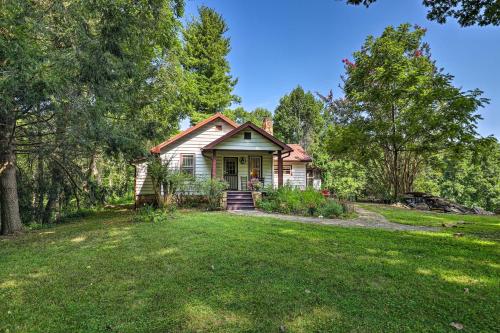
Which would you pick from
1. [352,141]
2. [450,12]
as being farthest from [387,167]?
[450,12]

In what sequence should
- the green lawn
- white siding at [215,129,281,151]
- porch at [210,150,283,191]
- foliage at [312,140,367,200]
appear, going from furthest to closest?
1. foliage at [312,140,367,200]
2. porch at [210,150,283,191]
3. white siding at [215,129,281,151]
4. the green lawn

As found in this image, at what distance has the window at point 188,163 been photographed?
14820mm

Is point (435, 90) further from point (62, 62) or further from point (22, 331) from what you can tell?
point (22, 331)

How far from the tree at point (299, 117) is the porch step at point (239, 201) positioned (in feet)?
85.0

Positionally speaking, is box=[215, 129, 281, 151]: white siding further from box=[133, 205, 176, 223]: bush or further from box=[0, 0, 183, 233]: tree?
box=[0, 0, 183, 233]: tree

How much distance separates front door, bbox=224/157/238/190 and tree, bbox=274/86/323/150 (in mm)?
22964

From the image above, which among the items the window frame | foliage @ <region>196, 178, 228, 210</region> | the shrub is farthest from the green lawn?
the window frame

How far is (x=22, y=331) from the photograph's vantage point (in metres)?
2.54

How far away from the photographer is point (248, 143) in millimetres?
13766

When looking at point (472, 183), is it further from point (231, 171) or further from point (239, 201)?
point (239, 201)

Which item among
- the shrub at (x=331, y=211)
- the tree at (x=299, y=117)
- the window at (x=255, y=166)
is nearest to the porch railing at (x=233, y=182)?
the window at (x=255, y=166)

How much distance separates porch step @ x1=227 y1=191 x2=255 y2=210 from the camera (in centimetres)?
1214

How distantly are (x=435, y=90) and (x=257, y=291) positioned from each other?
14582mm

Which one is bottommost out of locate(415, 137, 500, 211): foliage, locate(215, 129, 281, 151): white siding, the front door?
locate(415, 137, 500, 211): foliage
